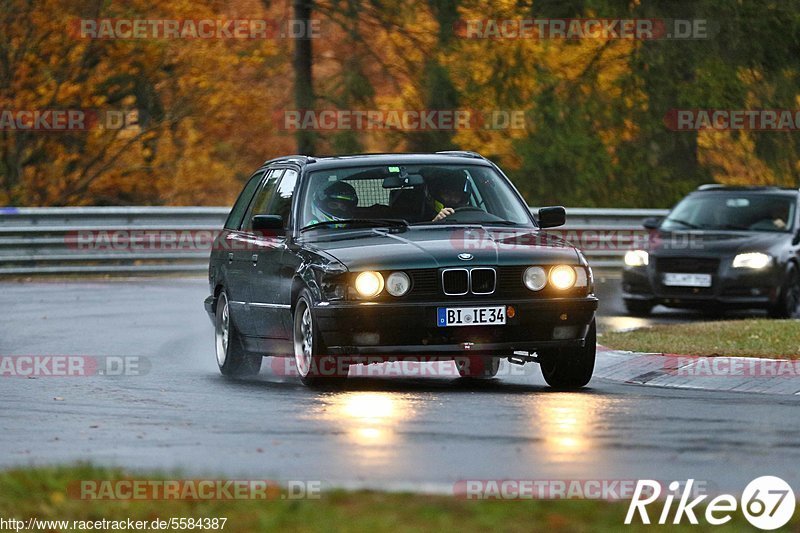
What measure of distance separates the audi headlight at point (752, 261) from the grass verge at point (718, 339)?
3070mm

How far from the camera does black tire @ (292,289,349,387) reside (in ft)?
40.1

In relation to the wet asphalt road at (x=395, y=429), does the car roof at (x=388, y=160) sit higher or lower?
higher

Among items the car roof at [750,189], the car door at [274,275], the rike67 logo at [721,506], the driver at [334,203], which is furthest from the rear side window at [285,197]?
the car roof at [750,189]

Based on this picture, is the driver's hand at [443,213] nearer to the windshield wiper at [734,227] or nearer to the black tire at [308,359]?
the black tire at [308,359]

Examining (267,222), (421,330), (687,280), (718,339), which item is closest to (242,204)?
(267,222)

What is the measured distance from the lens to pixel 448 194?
43.9 feet

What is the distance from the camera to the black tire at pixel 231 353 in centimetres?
1421

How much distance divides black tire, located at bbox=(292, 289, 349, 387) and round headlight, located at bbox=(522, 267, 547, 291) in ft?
4.68

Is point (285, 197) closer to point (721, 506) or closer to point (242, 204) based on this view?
point (242, 204)

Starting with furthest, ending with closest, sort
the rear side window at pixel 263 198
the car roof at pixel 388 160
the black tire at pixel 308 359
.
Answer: the rear side window at pixel 263 198
the car roof at pixel 388 160
the black tire at pixel 308 359

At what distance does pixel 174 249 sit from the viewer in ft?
91.5

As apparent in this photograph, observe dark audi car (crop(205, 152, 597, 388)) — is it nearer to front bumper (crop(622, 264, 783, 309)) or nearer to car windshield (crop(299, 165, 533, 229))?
car windshield (crop(299, 165, 533, 229))

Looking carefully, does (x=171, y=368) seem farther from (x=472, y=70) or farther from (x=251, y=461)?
(x=472, y=70)

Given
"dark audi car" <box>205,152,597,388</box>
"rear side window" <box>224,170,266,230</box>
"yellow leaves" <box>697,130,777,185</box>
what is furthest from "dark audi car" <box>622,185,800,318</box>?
"yellow leaves" <box>697,130,777,185</box>
